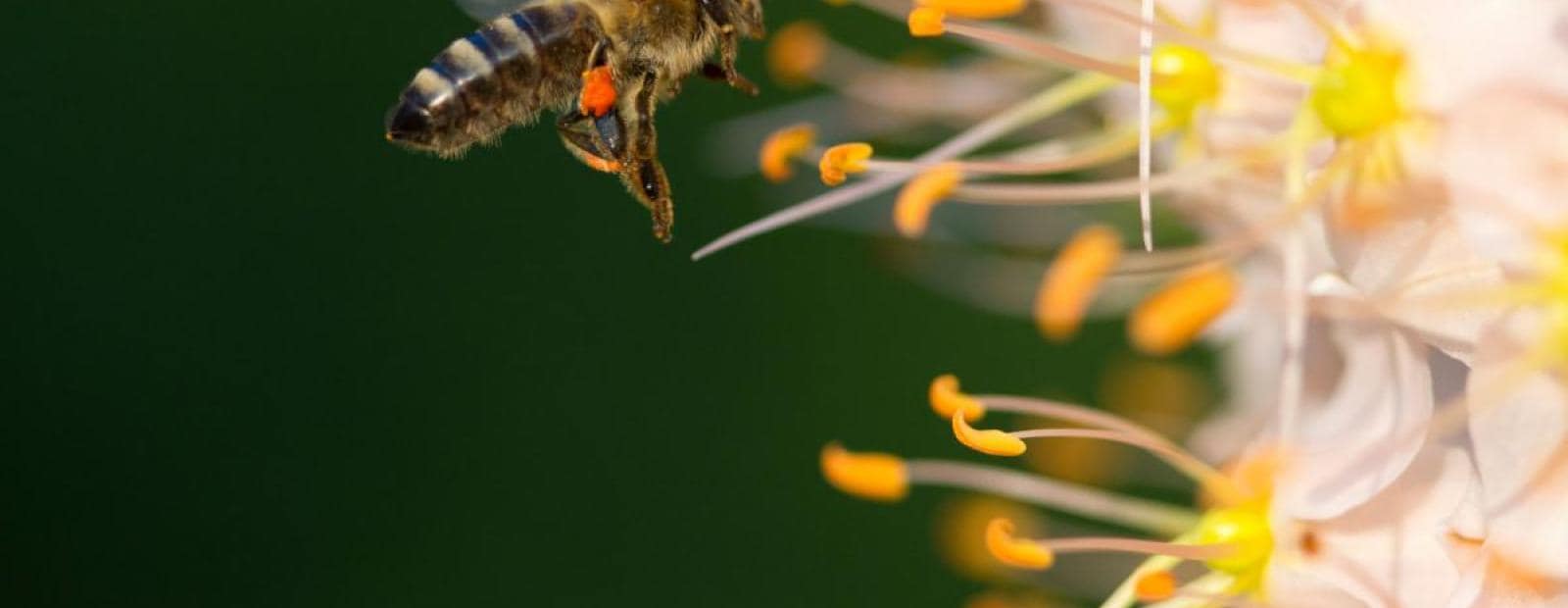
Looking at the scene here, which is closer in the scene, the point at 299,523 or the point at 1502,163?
the point at 1502,163

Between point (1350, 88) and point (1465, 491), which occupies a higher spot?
point (1350, 88)

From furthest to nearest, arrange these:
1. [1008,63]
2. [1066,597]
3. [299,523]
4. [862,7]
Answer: [299,523] → [862,7] → [1066,597] → [1008,63]

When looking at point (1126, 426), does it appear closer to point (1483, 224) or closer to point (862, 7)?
point (1483, 224)

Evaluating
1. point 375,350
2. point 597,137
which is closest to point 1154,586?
point 597,137

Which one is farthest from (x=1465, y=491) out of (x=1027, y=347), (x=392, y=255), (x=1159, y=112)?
(x=392, y=255)

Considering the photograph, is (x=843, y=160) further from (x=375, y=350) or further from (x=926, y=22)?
(x=375, y=350)

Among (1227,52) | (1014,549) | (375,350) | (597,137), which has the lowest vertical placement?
(1014,549)

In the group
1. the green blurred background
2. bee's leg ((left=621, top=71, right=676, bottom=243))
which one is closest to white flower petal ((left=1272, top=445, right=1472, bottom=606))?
bee's leg ((left=621, top=71, right=676, bottom=243))
